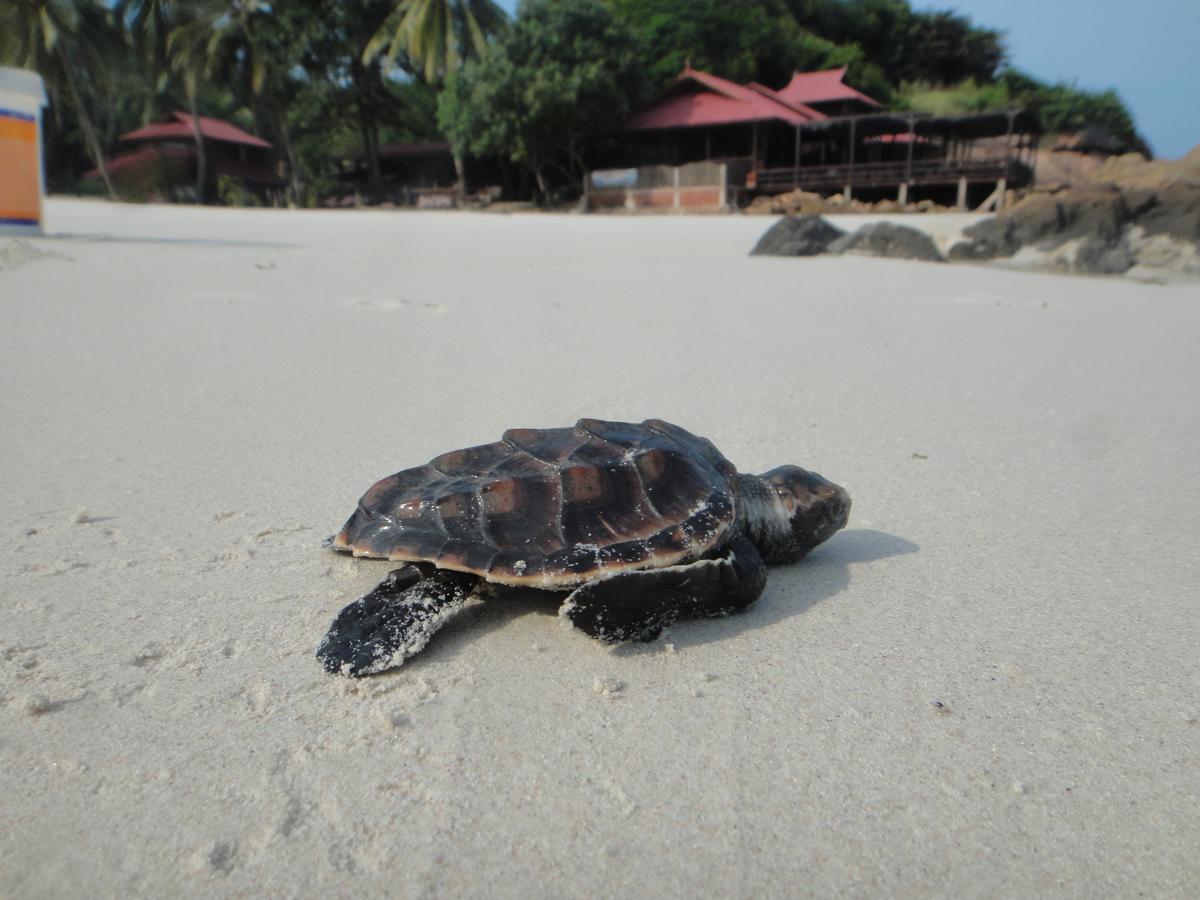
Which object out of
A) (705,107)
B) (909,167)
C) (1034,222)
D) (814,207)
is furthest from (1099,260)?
(705,107)

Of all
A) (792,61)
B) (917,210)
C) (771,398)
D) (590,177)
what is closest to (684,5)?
(792,61)

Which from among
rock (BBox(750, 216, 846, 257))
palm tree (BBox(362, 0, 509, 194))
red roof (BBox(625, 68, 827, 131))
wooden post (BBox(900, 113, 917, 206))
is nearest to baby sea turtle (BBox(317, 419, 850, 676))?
rock (BBox(750, 216, 846, 257))

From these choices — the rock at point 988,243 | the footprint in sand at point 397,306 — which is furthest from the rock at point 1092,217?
the footprint in sand at point 397,306

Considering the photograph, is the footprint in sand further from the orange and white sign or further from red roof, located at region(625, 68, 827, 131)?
red roof, located at region(625, 68, 827, 131)

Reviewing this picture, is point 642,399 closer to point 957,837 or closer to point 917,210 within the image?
point 957,837

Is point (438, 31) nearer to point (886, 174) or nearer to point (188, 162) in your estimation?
point (886, 174)

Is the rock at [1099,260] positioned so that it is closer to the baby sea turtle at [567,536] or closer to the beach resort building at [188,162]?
the baby sea turtle at [567,536]

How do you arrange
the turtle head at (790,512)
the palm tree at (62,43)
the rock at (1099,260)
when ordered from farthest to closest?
the palm tree at (62,43), the rock at (1099,260), the turtle head at (790,512)
